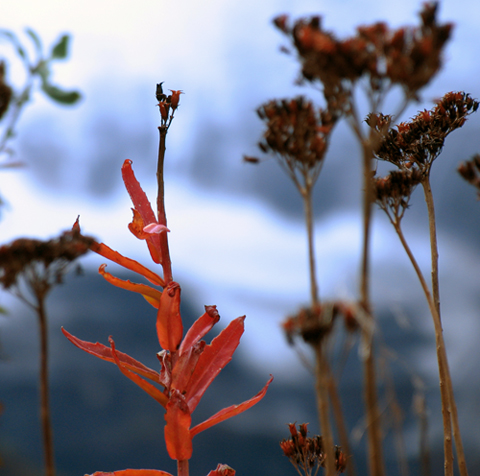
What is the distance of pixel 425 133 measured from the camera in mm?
710

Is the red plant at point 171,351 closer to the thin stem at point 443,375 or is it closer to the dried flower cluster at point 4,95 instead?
the thin stem at point 443,375

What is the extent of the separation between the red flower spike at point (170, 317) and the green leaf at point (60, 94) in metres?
0.86

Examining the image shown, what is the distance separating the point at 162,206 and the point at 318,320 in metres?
0.32

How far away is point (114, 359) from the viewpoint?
70cm

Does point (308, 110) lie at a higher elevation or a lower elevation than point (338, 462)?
higher

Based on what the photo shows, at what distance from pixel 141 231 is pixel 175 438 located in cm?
29

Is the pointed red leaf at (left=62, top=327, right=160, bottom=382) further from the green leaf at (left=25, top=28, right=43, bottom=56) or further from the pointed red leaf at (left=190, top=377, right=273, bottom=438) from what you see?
the green leaf at (left=25, top=28, right=43, bottom=56)

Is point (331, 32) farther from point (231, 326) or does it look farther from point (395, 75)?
point (231, 326)

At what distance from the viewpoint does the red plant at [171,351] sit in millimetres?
683

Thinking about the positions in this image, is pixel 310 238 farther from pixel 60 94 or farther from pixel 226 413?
pixel 60 94

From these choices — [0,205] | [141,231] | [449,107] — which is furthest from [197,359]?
[0,205]

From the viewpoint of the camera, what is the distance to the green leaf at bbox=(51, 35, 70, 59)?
55.2 inches

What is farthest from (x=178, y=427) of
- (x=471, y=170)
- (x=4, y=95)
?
(x=4, y=95)

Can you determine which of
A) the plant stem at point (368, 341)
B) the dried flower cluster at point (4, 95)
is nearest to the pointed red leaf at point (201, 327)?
the plant stem at point (368, 341)
